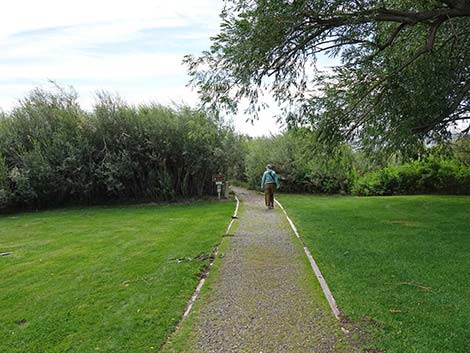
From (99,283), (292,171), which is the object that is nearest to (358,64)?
(99,283)

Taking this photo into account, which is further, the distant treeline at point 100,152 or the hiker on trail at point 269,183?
the distant treeline at point 100,152

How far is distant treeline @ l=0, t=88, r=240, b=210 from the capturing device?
1574cm

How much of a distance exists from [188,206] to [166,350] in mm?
11934

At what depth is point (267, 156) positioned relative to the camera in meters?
21.4

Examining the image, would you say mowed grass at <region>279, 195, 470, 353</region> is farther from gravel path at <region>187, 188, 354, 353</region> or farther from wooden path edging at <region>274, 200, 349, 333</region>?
gravel path at <region>187, 188, 354, 353</region>

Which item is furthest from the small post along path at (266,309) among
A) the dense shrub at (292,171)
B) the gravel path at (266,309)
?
the dense shrub at (292,171)

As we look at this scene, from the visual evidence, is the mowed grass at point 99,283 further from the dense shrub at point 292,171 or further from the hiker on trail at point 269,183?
the dense shrub at point 292,171

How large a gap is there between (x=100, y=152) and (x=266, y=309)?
551 inches

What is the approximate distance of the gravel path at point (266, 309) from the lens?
340 centimetres

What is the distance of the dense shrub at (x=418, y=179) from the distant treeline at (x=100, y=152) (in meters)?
7.61

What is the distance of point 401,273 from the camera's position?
17.4ft

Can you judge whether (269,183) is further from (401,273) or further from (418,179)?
(418,179)

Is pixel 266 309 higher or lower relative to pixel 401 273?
lower

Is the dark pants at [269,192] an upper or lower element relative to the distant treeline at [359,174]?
lower
